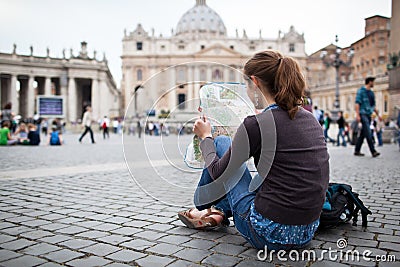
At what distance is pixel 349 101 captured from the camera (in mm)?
57875

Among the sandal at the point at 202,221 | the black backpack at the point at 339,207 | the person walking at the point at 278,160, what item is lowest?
the sandal at the point at 202,221

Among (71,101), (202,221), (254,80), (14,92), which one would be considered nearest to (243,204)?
(202,221)

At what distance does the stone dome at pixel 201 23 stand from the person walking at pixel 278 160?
10188 centimetres

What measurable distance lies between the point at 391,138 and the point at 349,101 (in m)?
40.6

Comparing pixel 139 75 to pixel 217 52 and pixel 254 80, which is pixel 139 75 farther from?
pixel 254 80

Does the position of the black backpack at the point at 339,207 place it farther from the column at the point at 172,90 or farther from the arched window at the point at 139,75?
the arched window at the point at 139,75

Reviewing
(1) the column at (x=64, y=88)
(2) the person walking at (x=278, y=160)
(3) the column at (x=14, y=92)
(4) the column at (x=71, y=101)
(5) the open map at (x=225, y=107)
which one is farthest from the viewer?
(4) the column at (x=71, y=101)

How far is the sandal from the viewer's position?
321 cm

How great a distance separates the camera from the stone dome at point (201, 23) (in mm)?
102938

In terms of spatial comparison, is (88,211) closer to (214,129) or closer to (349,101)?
(214,129)

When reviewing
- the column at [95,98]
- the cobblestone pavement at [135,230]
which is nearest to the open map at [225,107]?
the cobblestone pavement at [135,230]

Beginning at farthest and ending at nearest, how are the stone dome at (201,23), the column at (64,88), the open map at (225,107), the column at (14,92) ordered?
the stone dome at (201,23) → the column at (64,88) → the column at (14,92) → the open map at (225,107)

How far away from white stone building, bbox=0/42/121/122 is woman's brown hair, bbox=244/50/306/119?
54733mm

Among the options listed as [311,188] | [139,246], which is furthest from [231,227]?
[311,188]
